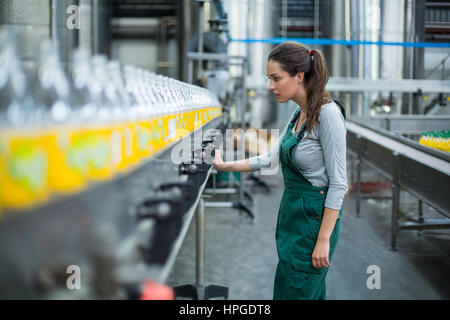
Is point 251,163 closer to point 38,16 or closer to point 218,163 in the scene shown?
point 218,163

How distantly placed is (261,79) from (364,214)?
7.10 feet

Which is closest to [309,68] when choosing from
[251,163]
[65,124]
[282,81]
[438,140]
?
[282,81]

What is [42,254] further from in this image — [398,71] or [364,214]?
[398,71]

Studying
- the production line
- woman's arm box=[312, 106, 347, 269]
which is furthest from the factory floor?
the production line

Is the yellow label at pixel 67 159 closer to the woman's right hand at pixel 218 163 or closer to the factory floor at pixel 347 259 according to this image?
the woman's right hand at pixel 218 163

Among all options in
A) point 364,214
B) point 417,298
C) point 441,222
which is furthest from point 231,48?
point 417,298

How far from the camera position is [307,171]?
4.49 feet

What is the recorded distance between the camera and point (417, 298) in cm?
222

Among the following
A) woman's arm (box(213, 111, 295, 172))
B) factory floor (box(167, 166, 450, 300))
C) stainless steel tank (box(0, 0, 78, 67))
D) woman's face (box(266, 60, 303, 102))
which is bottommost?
factory floor (box(167, 166, 450, 300))

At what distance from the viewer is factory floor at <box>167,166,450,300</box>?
232 cm

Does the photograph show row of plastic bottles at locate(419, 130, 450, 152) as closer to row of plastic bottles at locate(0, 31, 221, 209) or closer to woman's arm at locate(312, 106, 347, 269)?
woman's arm at locate(312, 106, 347, 269)

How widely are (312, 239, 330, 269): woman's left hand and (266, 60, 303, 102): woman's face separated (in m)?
0.47

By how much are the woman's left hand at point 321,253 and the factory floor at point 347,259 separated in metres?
0.96

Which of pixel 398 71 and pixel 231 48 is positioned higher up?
pixel 231 48
